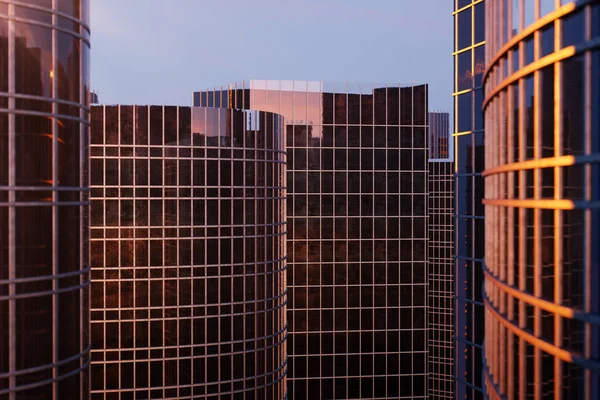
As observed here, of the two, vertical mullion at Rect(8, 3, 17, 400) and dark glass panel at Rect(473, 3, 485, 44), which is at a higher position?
dark glass panel at Rect(473, 3, 485, 44)

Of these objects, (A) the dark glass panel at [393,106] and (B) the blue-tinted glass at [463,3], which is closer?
(B) the blue-tinted glass at [463,3]

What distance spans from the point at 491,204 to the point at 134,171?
1623cm

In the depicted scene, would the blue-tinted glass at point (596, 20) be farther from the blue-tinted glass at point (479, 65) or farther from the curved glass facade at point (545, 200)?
the blue-tinted glass at point (479, 65)

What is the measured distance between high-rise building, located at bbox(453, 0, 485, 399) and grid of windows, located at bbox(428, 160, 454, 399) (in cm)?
3813

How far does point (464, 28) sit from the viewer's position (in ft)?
119

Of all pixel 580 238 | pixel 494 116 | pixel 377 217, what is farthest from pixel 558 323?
pixel 377 217

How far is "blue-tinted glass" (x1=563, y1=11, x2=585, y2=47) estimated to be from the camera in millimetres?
12961

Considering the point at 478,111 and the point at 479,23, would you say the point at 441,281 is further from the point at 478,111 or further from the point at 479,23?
the point at 479,23

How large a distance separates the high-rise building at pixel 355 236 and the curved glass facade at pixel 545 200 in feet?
97.1

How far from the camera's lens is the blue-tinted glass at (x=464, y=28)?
36000mm

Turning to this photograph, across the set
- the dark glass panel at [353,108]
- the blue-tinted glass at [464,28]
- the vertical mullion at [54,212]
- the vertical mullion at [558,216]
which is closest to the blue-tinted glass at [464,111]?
the blue-tinted glass at [464,28]

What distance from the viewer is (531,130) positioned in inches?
608

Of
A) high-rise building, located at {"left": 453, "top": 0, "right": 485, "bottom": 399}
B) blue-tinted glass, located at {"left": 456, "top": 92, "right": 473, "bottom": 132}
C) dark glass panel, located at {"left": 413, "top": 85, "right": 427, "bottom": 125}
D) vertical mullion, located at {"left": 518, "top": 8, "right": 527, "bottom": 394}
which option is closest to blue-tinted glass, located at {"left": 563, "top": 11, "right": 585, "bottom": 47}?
vertical mullion, located at {"left": 518, "top": 8, "right": 527, "bottom": 394}

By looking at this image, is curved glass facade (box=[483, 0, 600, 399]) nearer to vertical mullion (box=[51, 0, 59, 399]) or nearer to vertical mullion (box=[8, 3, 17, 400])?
vertical mullion (box=[51, 0, 59, 399])
